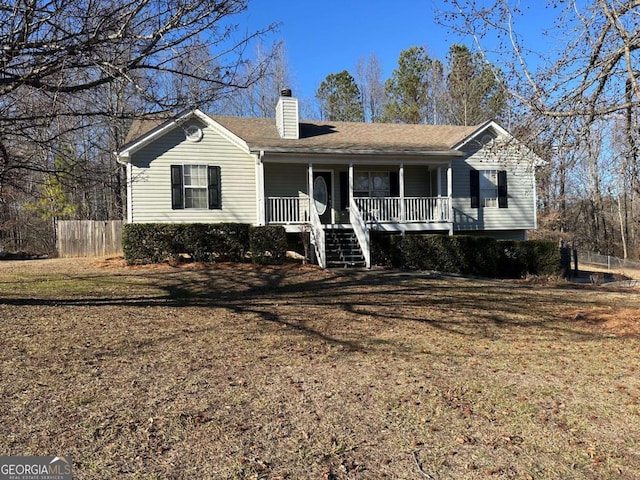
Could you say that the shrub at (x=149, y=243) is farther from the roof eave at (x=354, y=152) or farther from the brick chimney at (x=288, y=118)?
the brick chimney at (x=288, y=118)

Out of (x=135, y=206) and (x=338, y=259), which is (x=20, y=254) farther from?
(x=338, y=259)

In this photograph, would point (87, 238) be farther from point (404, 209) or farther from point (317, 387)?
point (317, 387)

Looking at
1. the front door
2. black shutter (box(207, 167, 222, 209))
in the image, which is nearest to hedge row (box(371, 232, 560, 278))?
the front door

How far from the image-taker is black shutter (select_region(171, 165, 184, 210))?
15.9 metres

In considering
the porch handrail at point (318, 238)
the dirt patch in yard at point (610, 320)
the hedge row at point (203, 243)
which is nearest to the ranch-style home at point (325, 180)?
the porch handrail at point (318, 238)

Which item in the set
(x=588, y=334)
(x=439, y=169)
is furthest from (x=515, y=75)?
(x=439, y=169)

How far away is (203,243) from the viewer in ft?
44.7

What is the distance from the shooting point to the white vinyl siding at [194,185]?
1572cm

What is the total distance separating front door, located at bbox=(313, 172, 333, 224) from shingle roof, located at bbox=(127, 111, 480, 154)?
141 centimetres

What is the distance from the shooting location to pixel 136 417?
3.63 meters

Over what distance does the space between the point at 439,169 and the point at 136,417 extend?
51.5ft

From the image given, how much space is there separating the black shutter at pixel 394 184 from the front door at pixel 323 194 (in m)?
2.34

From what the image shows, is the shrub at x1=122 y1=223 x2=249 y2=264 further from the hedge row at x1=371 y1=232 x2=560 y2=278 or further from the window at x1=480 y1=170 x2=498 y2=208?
the window at x1=480 y1=170 x2=498 y2=208

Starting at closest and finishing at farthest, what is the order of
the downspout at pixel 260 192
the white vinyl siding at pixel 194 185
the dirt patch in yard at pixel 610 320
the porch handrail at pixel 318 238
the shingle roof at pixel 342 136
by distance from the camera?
the dirt patch in yard at pixel 610 320 < the porch handrail at pixel 318 238 < the white vinyl siding at pixel 194 185 < the downspout at pixel 260 192 < the shingle roof at pixel 342 136
